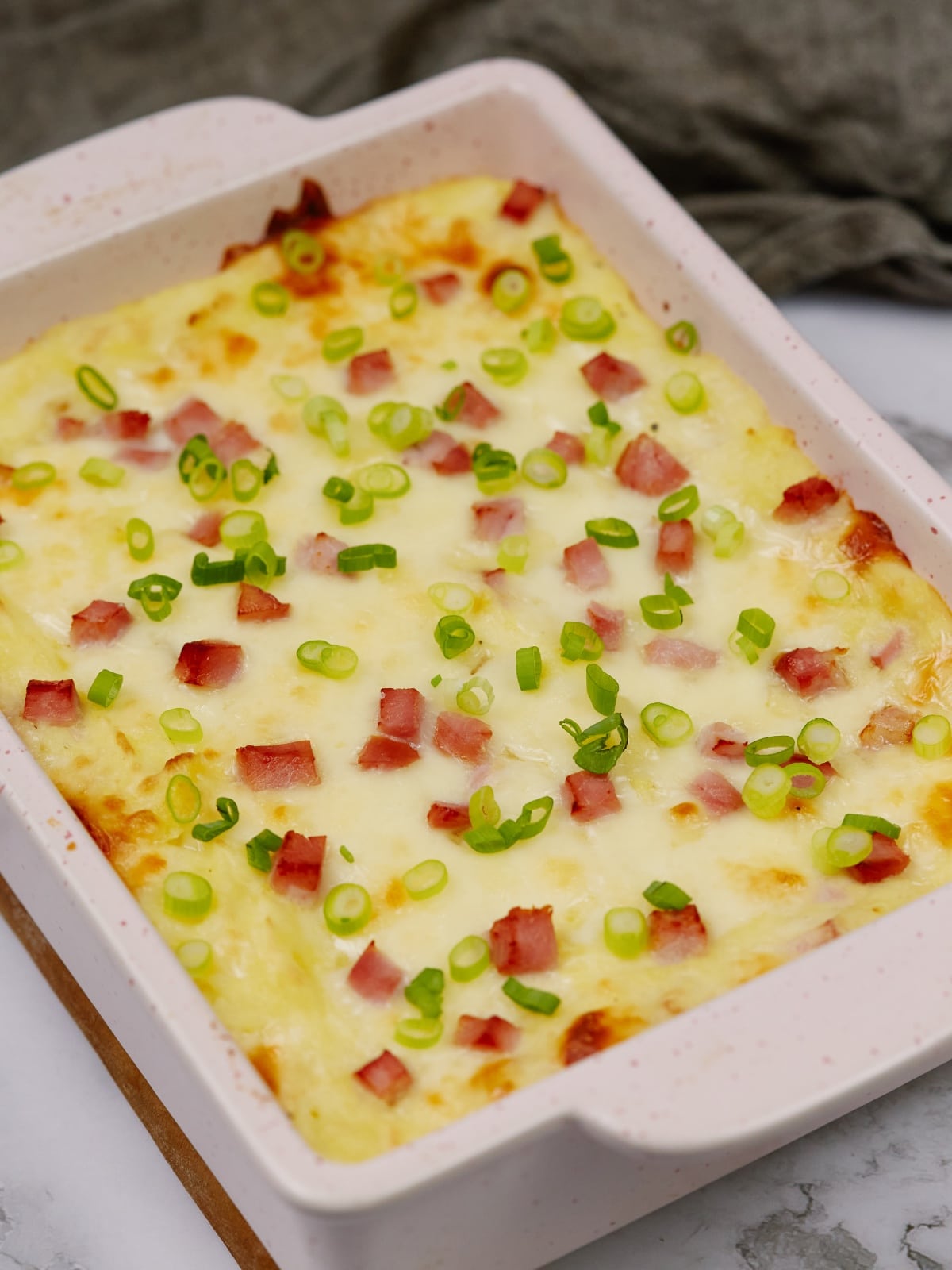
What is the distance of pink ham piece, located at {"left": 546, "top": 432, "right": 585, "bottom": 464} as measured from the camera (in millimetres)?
3625

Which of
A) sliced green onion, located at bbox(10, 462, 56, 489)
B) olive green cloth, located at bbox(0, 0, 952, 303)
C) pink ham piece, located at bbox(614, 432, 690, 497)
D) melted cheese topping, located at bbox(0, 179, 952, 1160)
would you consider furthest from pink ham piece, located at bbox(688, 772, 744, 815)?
olive green cloth, located at bbox(0, 0, 952, 303)

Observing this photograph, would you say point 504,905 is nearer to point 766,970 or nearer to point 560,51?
point 766,970

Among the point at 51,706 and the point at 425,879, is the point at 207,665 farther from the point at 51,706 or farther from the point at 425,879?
the point at 425,879

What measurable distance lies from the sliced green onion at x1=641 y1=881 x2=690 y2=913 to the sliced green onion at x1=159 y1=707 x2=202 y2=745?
80 centimetres

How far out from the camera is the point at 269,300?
12.6ft

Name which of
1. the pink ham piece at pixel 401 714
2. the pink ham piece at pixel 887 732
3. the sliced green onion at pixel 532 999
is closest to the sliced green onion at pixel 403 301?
the pink ham piece at pixel 401 714

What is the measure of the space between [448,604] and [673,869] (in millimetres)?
653

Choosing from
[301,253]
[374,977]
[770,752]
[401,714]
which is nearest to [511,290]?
[301,253]

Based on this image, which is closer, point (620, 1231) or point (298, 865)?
point (298, 865)

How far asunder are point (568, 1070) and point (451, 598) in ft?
3.40

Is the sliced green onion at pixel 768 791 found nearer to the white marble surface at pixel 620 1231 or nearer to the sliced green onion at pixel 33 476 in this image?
the white marble surface at pixel 620 1231

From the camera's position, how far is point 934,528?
3.27m

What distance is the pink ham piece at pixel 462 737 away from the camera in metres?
3.15

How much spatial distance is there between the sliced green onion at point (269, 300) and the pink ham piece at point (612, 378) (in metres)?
0.63
